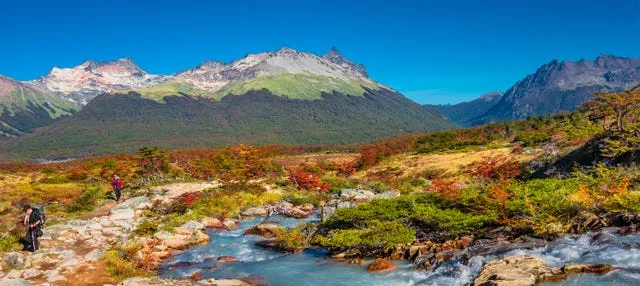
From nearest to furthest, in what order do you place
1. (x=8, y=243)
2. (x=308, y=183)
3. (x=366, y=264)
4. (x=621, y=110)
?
1. (x=366, y=264)
2. (x=8, y=243)
3. (x=621, y=110)
4. (x=308, y=183)

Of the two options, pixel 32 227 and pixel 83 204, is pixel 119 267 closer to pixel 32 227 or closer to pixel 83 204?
pixel 32 227

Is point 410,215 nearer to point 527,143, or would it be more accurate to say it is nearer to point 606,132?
point 606,132

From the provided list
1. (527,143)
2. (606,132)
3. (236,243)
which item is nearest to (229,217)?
(236,243)

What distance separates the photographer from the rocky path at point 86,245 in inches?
627

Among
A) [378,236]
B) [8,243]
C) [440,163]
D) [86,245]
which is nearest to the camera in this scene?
[378,236]

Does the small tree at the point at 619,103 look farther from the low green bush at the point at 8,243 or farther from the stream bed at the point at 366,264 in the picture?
the low green bush at the point at 8,243

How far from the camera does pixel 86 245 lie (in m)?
22.4

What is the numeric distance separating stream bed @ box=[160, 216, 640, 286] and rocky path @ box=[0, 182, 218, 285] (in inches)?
92.0

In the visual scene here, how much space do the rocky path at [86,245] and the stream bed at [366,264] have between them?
7.67 ft

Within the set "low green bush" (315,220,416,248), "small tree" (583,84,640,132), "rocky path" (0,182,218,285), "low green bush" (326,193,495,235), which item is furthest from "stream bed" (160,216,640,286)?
"small tree" (583,84,640,132)

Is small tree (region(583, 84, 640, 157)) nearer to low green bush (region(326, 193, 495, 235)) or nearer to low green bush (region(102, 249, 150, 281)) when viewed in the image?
low green bush (region(326, 193, 495, 235))

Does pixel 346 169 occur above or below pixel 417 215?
above

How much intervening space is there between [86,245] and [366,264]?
13.5 meters

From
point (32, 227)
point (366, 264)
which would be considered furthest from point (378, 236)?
point (32, 227)
